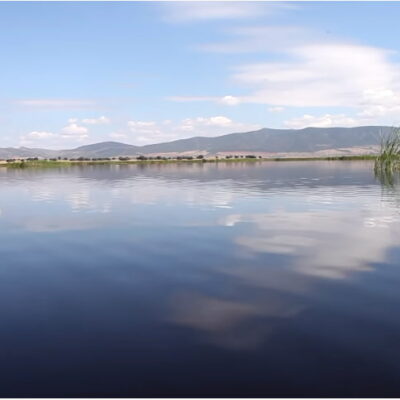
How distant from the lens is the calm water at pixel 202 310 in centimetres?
988

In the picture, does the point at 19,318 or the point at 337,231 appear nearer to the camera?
the point at 19,318

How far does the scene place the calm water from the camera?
988cm

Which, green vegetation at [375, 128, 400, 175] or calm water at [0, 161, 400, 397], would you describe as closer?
calm water at [0, 161, 400, 397]

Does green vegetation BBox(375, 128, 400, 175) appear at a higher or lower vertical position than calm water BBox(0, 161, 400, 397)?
higher

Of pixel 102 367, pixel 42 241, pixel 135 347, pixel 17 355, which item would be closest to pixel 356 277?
pixel 135 347

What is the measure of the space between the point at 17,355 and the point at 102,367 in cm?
Answer: 222

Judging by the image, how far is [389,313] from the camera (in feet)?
44.0

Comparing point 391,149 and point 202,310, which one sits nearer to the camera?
point 202,310

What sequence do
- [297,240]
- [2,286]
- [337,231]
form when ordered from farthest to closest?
[337,231] → [297,240] → [2,286]

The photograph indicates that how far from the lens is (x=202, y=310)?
14.0m

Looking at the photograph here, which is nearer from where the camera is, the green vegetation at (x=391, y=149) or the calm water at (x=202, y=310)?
the calm water at (x=202, y=310)

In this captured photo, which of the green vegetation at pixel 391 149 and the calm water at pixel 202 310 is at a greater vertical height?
the green vegetation at pixel 391 149

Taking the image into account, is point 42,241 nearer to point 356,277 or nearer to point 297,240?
point 297,240

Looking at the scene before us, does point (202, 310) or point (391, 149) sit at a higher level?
point (391, 149)
